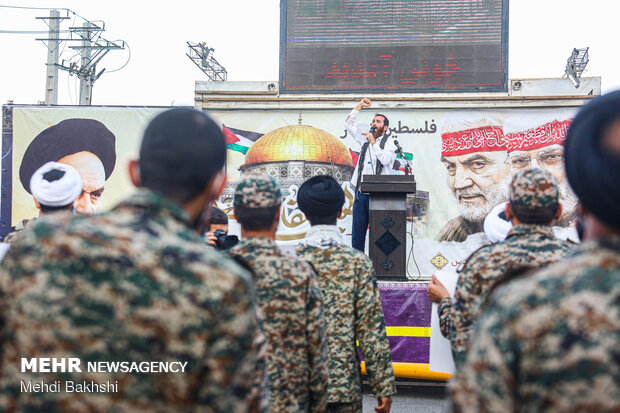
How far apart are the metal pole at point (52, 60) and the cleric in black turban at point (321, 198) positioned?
19652 millimetres

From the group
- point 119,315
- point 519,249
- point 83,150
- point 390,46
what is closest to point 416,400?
point 519,249

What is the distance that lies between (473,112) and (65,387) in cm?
780

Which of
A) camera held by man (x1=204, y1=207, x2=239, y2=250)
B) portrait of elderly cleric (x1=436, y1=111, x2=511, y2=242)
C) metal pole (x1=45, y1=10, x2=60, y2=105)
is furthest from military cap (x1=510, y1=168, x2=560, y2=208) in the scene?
metal pole (x1=45, y1=10, x2=60, y2=105)

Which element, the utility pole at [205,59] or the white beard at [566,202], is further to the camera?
the utility pole at [205,59]

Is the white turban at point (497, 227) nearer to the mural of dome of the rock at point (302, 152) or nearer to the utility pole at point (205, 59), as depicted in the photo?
the mural of dome of the rock at point (302, 152)

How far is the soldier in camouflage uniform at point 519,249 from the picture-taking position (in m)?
2.08

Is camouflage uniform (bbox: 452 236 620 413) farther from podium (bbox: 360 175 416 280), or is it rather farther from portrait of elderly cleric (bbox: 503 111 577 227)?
portrait of elderly cleric (bbox: 503 111 577 227)

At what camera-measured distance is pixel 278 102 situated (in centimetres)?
823

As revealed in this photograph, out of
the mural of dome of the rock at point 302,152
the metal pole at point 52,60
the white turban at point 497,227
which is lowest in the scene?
the white turban at point 497,227

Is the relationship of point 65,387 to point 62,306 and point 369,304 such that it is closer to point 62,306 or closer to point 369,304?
point 62,306

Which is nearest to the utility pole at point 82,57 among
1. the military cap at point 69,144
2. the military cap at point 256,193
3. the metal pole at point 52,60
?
the metal pole at point 52,60

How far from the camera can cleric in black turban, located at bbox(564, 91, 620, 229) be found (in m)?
0.93

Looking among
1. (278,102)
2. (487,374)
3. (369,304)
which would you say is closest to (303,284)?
(369,304)

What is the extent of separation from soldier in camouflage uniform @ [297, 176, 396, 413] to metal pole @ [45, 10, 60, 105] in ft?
65.2
